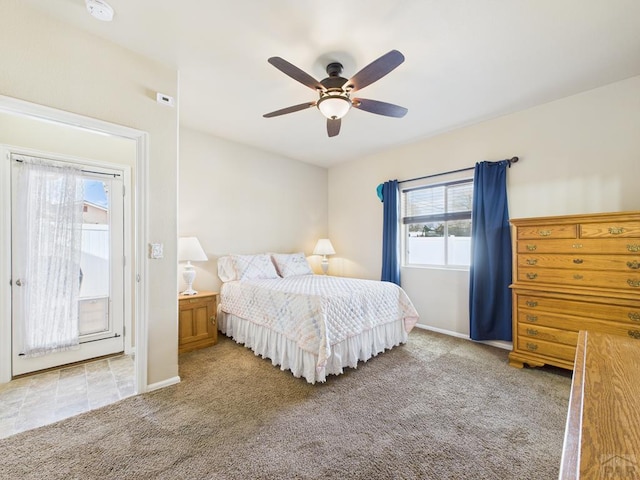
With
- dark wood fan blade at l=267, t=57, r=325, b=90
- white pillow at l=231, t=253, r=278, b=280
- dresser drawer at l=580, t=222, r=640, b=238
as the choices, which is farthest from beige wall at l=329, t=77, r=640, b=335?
dark wood fan blade at l=267, t=57, r=325, b=90

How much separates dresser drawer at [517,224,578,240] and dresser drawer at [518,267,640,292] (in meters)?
0.31

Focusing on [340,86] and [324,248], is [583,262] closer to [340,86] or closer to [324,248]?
[340,86]

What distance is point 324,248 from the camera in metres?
4.91

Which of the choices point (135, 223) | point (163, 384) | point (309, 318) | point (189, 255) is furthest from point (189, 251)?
point (309, 318)

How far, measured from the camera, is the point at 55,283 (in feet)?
8.93

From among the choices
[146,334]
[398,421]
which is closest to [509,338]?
[398,421]

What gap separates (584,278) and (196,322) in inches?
154

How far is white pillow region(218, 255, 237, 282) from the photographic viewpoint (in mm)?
3795

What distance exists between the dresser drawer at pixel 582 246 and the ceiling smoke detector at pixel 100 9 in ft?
12.6

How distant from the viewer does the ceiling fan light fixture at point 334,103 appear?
2221 mm

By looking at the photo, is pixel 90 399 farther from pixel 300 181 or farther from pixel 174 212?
pixel 300 181

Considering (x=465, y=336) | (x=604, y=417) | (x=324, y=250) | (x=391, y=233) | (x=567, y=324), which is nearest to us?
(x=604, y=417)

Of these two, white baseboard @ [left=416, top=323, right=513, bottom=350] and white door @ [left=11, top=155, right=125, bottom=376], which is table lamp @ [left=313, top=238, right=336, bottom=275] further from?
white door @ [left=11, top=155, right=125, bottom=376]

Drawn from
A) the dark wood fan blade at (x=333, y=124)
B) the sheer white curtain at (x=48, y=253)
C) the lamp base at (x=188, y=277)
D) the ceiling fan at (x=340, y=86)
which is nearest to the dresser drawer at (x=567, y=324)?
the ceiling fan at (x=340, y=86)
